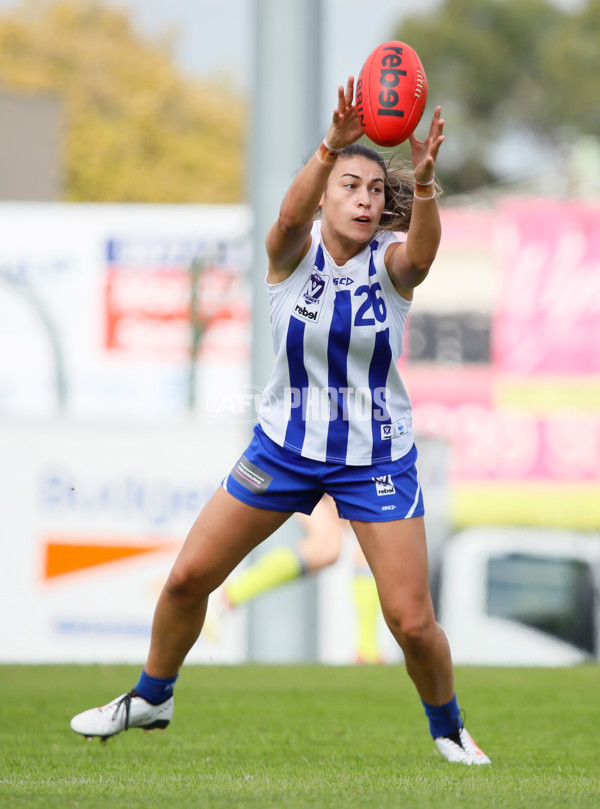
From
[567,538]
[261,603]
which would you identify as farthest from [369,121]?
[567,538]

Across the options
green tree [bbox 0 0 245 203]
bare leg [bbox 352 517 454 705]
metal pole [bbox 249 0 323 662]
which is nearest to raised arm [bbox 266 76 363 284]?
bare leg [bbox 352 517 454 705]

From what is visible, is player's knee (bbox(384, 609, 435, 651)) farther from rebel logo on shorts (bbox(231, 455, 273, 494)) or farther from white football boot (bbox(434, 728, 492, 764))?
rebel logo on shorts (bbox(231, 455, 273, 494))

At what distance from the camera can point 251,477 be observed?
449 cm

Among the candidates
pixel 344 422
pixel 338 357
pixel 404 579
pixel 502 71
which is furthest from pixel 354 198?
pixel 502 71

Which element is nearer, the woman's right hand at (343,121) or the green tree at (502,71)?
the woman's right hand at (343,121)

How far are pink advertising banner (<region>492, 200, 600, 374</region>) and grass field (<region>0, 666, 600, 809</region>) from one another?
9.75 meters

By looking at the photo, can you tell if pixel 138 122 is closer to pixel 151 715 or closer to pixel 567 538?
pixel 567 538

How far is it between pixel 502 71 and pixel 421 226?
166 ft

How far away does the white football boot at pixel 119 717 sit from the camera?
15.5ft

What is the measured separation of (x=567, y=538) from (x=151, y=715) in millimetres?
8864

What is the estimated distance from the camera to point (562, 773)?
4.53 meters

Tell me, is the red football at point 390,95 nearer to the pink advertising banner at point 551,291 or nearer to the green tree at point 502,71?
the pink advertising banner at point 551,291

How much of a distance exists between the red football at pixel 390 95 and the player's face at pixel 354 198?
0.65ft

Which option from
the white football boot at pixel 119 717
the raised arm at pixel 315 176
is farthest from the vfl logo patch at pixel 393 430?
the white football boot at pixel 119 717
